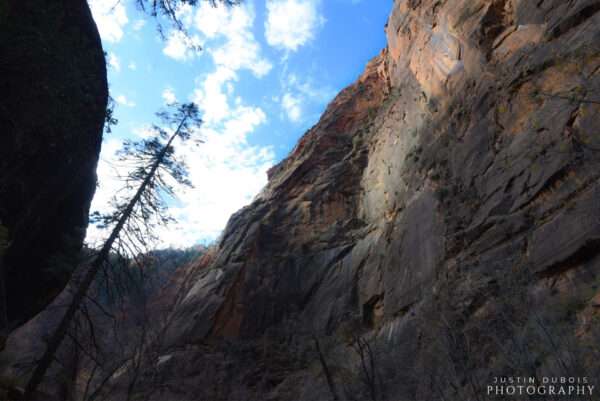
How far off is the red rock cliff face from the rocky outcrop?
7875mm

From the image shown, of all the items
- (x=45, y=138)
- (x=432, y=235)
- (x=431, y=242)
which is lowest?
(x=431, y=242)

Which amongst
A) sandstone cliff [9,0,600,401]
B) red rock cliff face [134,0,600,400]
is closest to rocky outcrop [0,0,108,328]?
red rock cliff face [134,0,600,400]

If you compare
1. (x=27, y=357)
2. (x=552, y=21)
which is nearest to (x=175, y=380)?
(x=27, y=357)

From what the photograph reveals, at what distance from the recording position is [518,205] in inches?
407

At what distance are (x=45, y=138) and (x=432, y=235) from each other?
11.8 meters

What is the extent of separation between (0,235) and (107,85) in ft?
19.2

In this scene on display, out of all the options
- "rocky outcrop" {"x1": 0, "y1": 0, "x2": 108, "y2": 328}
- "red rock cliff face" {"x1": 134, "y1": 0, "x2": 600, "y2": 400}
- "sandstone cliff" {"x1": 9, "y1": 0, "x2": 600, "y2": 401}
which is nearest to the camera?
"rocky outcrop" {"x1": 0, "y1": 0, "x2": 108, "y2": 328}

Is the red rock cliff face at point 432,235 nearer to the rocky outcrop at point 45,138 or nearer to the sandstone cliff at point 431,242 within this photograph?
the sandstone cliff at point 431,242

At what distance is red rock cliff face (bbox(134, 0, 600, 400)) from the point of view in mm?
8398

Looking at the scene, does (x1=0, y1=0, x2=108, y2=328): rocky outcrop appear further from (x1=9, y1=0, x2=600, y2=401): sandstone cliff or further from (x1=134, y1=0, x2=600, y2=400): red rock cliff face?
(x1=9, y1=0, x2=600, y2=401): sandstone cliff

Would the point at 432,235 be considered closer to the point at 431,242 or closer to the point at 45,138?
the point at 431,242

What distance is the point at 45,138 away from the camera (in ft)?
24.9

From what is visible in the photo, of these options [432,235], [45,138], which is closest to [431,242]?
[432,235]

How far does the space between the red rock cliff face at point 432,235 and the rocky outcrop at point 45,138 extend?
25.8 feet
